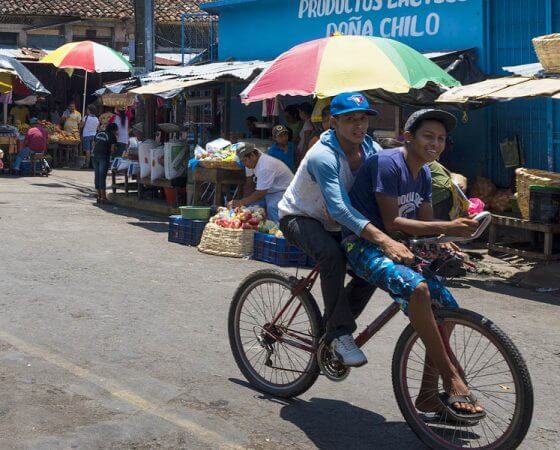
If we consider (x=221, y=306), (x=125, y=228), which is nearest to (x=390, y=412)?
(x=221, y=306)

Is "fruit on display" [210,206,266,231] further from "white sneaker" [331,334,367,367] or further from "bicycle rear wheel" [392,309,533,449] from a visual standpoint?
"bicycle rear wheel" [392,309,533,449]

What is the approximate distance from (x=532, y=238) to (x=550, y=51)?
8.22ft

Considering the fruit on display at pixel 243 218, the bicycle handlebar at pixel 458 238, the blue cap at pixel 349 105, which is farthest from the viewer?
the fruit on display at pixel 243 218

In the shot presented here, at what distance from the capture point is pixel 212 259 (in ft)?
38.5

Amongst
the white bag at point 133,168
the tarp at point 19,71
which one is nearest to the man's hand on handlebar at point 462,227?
the white bag at point 133,168

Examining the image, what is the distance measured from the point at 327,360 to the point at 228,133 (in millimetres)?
12939

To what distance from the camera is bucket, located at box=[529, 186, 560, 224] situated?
11008 mm

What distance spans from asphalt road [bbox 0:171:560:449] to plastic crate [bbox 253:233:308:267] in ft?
1.09

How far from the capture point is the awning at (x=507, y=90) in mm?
9961

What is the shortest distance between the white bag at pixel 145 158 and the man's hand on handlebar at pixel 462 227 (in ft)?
41.6

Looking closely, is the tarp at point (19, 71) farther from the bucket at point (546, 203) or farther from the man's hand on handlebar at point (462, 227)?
the man's hand on handlebar at point (462, 227)

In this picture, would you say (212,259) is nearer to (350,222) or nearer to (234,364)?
(234,364)

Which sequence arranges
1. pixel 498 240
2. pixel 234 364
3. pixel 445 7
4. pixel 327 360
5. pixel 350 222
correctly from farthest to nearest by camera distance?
pixel 445 7, pixel 498 240, pixel 234 364, pixel 327 360, pixel 350 222

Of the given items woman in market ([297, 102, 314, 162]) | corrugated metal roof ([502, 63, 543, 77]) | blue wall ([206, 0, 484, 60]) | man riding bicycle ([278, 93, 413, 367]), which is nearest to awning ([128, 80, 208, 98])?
woman in market ([297, 102, 314, 162])
